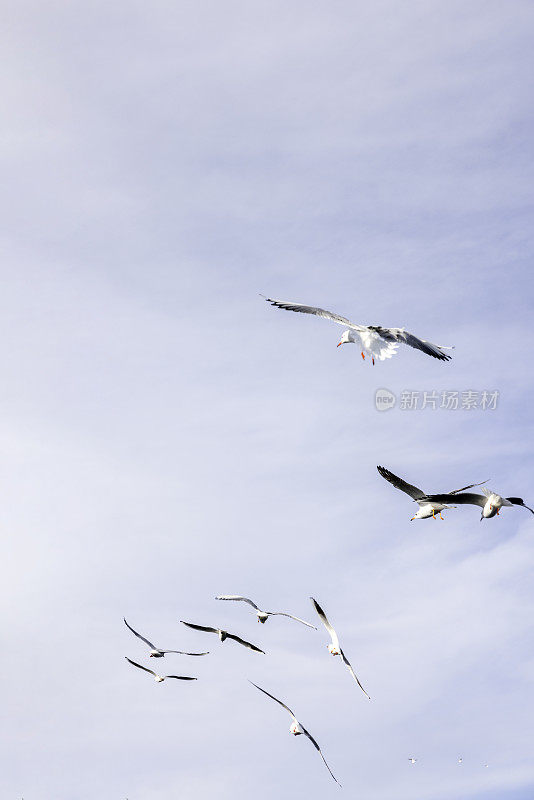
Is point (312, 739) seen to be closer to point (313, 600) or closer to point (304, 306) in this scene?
point (313, 600)

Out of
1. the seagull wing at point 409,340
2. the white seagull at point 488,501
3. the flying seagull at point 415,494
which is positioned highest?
the seagull wing at point 409,340

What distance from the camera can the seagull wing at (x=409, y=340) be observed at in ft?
174

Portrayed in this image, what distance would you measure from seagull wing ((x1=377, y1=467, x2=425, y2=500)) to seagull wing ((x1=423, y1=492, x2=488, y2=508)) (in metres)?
5.04

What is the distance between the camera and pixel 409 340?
53938 mm

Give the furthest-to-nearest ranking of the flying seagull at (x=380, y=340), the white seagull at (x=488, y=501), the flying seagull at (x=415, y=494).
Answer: the flying seagull at (x=380, y=340) → the flying seagull at (x=415, y=494) → the white seagull at (x=488, y=501)

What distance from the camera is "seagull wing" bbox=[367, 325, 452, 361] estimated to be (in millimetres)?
53062

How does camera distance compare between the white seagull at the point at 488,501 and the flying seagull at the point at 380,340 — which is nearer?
the white seagull at the point at 488,501

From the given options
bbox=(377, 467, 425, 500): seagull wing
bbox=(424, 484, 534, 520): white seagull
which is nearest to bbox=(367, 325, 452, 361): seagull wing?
bbox=(377, 467, 425, 500): seagull wing

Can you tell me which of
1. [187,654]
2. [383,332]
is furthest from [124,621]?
[383,332]

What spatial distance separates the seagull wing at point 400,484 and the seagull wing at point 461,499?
198 inches

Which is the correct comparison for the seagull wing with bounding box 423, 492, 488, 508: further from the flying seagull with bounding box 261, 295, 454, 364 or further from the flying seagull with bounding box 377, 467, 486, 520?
the flying seagull with bounding box 261, 295, 454, 364

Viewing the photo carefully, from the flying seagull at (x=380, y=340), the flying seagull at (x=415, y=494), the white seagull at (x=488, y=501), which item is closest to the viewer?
the white seagull at (x=488, y=501)

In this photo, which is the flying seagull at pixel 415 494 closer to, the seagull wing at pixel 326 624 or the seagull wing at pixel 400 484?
the seagull wing at pixel 400 484

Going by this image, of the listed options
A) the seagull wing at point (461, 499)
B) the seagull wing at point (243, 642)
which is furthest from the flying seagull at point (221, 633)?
the seagull wing at point (461, 499)
